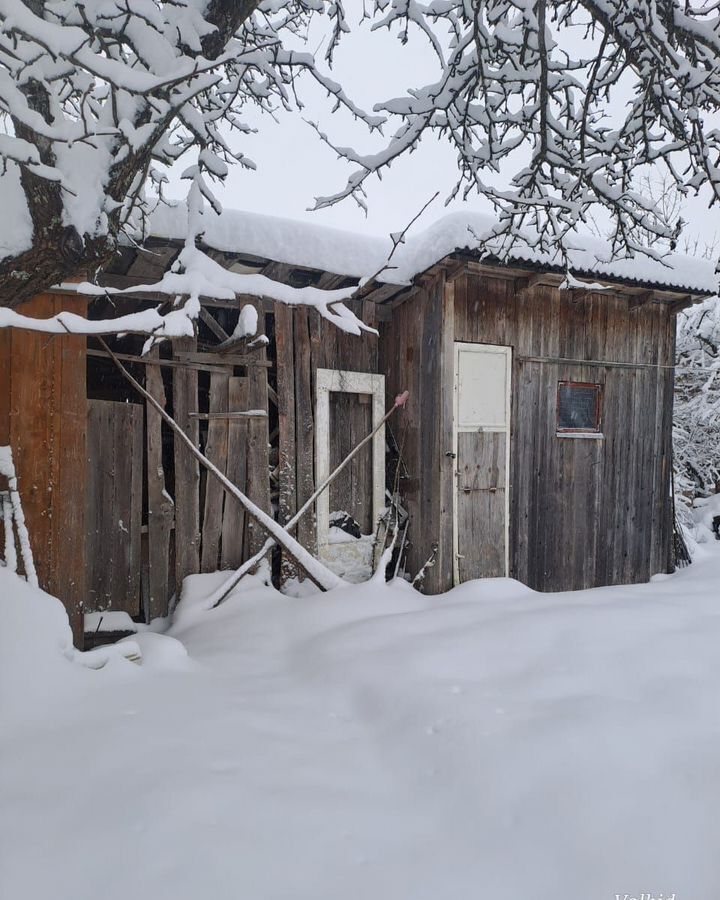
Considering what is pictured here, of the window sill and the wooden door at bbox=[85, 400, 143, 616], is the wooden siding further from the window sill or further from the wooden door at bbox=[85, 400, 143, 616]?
the wooden door at bbox=[85, 400, 143, 616]

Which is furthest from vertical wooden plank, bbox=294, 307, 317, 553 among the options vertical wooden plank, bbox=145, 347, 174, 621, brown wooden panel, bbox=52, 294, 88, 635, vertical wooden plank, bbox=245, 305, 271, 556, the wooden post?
brown wooden panel, bbox=52, 294, 88, 635

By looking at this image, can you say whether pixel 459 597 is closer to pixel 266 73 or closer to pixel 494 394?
pixel 494 394

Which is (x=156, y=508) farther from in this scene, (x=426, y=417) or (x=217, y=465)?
(x=426, y=417)

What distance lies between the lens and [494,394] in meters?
5.98

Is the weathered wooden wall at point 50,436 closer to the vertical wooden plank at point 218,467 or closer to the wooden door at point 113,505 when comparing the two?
the wooden door at point 113,505

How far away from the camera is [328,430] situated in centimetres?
596

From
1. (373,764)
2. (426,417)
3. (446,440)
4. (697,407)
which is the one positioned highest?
(697,407)

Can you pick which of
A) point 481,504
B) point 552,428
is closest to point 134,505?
point 481,504

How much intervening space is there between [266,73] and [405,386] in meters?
3.53

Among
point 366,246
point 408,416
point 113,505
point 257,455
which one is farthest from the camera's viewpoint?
point 408,416

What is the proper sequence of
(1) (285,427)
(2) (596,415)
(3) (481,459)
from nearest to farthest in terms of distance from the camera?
(1) (285,427)
(3) (481,459)
(2) (596,415)

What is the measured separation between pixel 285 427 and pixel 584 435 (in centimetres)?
358

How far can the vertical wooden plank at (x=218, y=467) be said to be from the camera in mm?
5398

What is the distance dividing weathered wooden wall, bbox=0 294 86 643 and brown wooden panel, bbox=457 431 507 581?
3.63m
